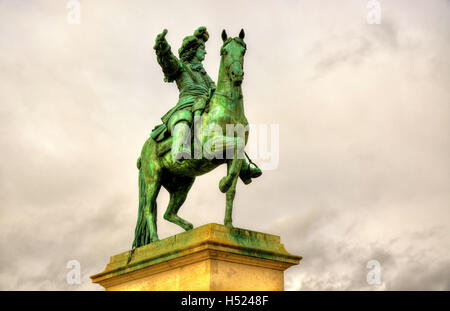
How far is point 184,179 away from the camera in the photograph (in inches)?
482

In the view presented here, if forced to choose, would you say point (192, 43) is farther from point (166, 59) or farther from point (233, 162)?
point (233, 162)

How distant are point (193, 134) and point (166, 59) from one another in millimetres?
1606

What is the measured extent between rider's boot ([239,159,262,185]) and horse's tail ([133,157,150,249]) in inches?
76.0

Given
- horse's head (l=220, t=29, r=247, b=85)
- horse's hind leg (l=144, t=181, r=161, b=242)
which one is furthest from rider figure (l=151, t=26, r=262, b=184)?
horse's hind leg (l=144, t=181, r=161, b=242)

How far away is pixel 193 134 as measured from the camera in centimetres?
1121

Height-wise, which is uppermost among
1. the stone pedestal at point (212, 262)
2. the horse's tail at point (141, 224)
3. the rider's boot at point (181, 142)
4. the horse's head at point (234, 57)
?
the horse's head at point (234, 57)

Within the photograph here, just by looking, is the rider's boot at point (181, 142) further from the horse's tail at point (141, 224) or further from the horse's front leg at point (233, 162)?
the horse's tail at point (141, 224)

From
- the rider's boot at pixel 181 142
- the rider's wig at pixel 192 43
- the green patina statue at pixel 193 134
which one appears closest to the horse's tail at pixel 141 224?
the green patina statue at pixel 193 134

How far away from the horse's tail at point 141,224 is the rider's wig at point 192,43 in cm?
228

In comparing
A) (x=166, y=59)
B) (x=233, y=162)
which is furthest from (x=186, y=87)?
(x=233, y=162)

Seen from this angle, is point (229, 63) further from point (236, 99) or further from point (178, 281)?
point (178, 281)

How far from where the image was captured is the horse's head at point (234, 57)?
10.5 meters

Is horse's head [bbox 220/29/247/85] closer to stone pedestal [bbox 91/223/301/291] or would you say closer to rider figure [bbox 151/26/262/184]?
rider figure [bbox 151/26/262/184]
